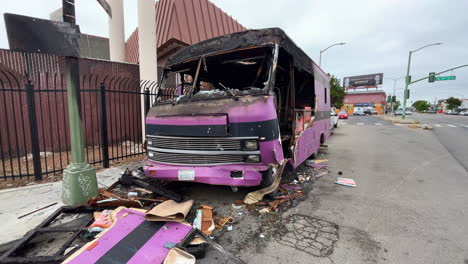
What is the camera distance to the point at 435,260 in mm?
2264

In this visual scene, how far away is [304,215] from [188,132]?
217cm

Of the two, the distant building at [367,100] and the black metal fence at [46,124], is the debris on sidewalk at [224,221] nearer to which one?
the black metal fence at [46,124]

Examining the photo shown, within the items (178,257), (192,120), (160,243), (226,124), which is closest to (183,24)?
(192,120)

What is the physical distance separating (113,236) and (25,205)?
2265 mm

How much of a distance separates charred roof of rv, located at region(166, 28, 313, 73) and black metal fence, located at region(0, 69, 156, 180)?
207 cm

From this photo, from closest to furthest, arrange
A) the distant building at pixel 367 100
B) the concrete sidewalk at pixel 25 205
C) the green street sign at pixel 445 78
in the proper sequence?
the concrete sidewalk at pixel 25 205 < the green street sign at pixel 445 78 < the distant building at pixel 367 100

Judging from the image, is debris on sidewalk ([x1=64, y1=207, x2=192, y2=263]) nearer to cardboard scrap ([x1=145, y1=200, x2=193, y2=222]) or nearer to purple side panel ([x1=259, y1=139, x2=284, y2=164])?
cardboard scrap ([x1=145, y1=200, x2=193, y2=222])

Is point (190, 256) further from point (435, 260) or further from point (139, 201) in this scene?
point (435, 260)

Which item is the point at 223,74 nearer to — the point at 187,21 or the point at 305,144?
the point at 305,144

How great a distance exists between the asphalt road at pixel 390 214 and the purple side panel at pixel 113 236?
1.39 meters

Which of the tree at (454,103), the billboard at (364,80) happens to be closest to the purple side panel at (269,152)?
the billboard at (364,80)

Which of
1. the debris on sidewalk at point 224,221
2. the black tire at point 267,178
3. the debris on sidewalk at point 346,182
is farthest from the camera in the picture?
the debris on sidewalk at point 346,182

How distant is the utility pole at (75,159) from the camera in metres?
3.28

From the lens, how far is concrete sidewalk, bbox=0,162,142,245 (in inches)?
111
